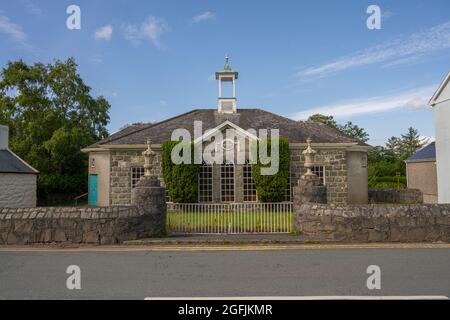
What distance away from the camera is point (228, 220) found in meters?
11.8

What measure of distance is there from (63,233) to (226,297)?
272 inches

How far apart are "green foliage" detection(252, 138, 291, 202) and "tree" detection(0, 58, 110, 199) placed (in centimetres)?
1837

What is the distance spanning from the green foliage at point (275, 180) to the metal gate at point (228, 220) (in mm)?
6156

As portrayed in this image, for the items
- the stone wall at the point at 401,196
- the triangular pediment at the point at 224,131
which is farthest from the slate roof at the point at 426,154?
the triangular pediment at the point at 224,131

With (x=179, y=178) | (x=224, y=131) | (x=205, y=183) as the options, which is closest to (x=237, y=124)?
(x=224, y=131)

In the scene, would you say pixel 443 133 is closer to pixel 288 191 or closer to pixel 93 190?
pixel 288 191

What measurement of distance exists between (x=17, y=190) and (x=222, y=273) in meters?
18.9

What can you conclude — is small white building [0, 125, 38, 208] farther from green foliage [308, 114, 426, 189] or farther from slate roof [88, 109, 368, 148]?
green foliage [308, 114, 426, 189]

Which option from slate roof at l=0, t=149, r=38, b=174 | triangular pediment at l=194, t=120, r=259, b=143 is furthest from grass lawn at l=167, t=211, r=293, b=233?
slate roof at l=0, t=149, r=38, b=174

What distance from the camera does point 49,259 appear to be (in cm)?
834

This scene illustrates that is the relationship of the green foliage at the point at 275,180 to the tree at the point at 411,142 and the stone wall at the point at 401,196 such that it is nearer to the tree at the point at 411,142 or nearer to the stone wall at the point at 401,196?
the stone wall at the point at 401,196

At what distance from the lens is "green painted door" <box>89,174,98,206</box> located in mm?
22047
